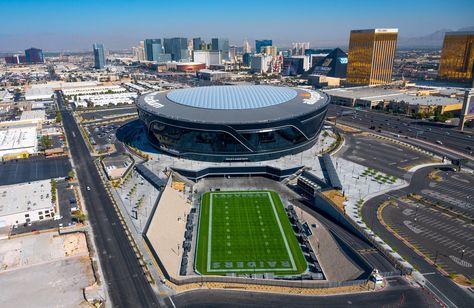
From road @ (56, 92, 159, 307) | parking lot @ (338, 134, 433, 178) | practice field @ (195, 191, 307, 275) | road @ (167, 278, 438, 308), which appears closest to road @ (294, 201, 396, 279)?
road @ (167, 278, 438, 308)

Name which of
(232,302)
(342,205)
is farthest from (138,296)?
(342,205)

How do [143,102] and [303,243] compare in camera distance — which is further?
[143,102]

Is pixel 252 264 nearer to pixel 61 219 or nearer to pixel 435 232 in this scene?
pixel 435 232

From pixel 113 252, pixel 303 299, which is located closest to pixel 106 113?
pixel 113 252

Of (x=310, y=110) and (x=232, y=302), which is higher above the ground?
(x=310, y=110)

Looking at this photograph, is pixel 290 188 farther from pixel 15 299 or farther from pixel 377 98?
pixel 377 98
